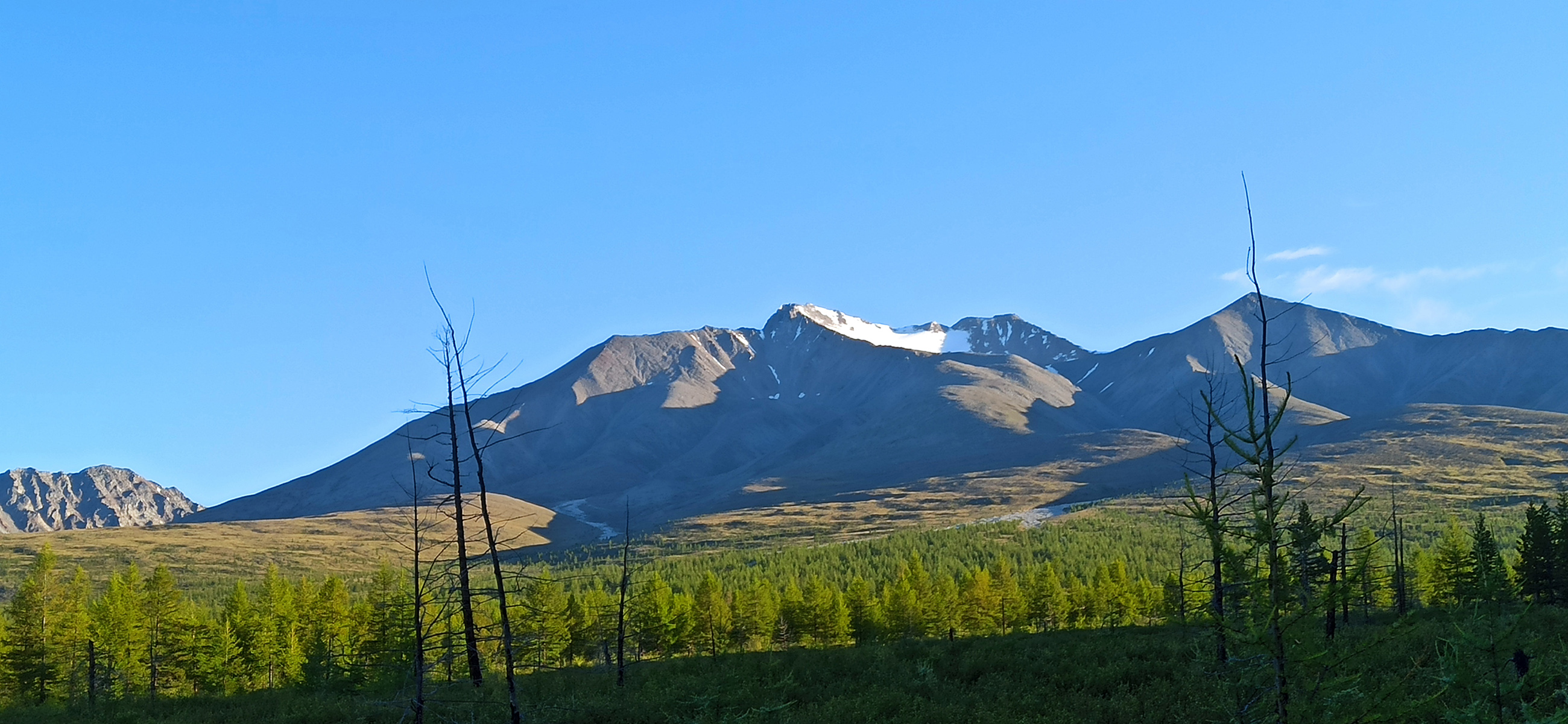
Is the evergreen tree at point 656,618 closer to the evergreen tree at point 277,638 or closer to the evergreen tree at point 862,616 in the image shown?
the evergreen tree at point 862,616

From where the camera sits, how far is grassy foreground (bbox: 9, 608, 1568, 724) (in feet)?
50.4

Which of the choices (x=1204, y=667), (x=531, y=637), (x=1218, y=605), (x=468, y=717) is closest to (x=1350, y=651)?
(x=1218, y=605)

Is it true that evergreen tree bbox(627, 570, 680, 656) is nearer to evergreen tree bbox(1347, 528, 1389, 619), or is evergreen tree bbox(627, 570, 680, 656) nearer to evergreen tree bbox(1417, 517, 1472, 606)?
evergreen tree bbox(1347, 528, 1389, 619)

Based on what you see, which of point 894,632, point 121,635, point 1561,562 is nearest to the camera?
point 1561,562

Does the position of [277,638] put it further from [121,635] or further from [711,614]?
[711,614]

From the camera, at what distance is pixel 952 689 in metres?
24.6

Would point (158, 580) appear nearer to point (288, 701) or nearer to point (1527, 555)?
point (288, 701)

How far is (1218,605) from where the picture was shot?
73.9 feet

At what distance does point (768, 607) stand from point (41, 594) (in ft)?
152

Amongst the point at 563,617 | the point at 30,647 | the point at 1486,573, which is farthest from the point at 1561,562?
the point at 30,647

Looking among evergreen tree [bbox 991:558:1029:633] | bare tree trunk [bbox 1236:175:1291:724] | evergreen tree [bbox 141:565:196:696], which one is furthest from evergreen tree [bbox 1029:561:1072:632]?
bare tree trunk [bbox 1236:175:1291:724]

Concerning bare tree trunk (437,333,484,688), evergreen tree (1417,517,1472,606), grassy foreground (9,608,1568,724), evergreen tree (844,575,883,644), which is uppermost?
bare tree trunk (437,333,484,688)

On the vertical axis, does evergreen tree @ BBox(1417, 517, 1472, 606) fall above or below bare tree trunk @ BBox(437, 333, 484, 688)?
below

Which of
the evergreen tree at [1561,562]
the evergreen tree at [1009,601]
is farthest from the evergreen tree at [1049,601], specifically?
the evergreen tree at [1561,562]
